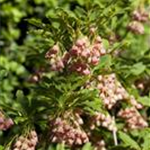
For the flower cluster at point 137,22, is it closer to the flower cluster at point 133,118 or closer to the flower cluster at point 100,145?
the flower cluster at point 133,118

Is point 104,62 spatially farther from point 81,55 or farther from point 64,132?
point 64,132

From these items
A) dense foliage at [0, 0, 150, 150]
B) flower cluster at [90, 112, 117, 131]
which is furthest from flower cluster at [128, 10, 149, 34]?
flower cluster at [90, 112, 117, 131]

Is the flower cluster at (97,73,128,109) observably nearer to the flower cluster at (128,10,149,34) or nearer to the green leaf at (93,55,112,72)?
the green leaf at (93,55,112,72)

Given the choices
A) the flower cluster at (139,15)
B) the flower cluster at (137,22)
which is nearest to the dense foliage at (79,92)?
the flower cluster at (137,22)

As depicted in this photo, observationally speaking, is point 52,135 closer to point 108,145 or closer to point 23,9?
point 108,145

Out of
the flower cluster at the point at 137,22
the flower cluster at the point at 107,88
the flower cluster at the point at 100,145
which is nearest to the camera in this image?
the flower cluster at the point at 107,88

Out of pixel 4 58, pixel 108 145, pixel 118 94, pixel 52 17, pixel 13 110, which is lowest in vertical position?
pixel 108 145

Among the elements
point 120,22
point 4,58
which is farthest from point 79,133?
point 4,58
